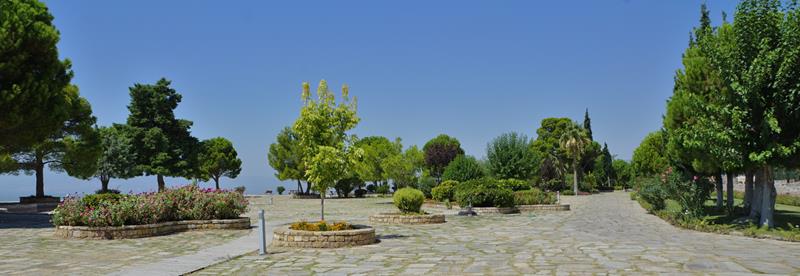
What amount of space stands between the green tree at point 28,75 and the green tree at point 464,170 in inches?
874

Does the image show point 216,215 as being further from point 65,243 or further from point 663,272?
point 663,272

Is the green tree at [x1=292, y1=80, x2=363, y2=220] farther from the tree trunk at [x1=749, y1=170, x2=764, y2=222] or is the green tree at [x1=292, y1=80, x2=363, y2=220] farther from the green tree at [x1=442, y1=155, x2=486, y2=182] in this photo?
the green tree at [x1=442, y1=155, x2=486, y2=182]

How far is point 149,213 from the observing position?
16.1 meters

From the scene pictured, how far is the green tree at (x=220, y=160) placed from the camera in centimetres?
6134


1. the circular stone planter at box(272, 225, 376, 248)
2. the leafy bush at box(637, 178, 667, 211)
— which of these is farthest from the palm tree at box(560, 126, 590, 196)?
the circular stone planter at box(272, 225, 376, 248)

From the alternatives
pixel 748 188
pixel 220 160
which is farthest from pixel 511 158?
pixel 220 160

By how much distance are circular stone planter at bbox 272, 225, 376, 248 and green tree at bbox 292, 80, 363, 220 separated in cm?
130

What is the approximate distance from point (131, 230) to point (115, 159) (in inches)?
1151

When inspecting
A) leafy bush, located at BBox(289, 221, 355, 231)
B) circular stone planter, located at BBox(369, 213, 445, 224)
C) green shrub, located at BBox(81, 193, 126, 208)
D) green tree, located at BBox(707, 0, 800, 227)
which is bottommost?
circular stone planter, located at BBox(369, 213, 445, 224)

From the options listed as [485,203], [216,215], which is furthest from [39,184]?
[485,203]

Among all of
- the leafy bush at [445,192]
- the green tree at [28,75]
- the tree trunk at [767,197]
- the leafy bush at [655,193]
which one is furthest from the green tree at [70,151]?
the tree trunk at [767,197]

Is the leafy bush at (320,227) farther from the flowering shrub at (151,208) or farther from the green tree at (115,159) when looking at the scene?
the green tree at (115,159)

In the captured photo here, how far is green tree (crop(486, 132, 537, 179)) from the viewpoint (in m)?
35.6

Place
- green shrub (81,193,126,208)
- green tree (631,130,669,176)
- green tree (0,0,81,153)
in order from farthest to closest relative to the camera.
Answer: green tree (631,130,669,176) → green tree (0,0,81,153) → green shrub (81,193,126,208)
